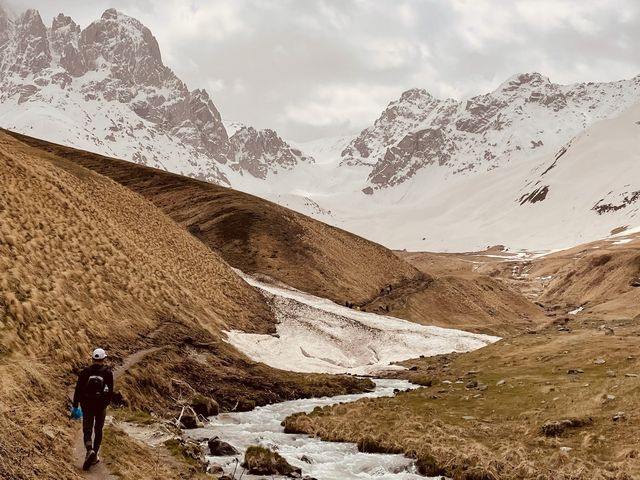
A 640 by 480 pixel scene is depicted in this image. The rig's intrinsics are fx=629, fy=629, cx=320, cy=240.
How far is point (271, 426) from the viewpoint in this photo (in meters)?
35.1

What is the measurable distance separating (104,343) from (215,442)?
11.1 metres

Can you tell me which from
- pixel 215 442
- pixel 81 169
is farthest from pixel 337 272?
pixel 215 442

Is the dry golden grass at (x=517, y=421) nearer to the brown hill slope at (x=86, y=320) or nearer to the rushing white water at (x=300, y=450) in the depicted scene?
the rushing white water at (x=300, y=450)

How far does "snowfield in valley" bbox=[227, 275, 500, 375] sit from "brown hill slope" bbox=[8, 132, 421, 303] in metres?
10.6

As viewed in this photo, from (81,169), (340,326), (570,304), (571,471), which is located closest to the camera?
(571,471)

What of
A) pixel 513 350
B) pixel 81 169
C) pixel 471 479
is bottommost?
pixel 471 479

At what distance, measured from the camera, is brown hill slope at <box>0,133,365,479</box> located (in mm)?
20656

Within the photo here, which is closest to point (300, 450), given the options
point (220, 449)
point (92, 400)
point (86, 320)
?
point (220, 449)

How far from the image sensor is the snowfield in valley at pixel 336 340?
59531 mm

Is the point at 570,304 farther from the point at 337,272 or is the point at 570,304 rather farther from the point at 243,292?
the point at 243,292

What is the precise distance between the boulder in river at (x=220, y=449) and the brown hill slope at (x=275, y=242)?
6591 cm

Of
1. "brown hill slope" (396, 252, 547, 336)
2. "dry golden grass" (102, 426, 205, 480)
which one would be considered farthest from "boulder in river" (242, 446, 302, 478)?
"brown hill slope" (396, 252, 547, 336)

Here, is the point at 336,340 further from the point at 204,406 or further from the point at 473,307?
the point at 473,307

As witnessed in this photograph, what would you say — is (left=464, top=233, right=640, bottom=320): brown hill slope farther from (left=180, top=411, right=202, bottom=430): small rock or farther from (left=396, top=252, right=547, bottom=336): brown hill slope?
(left=180, top=411, right=202, bottom=430): small rock
